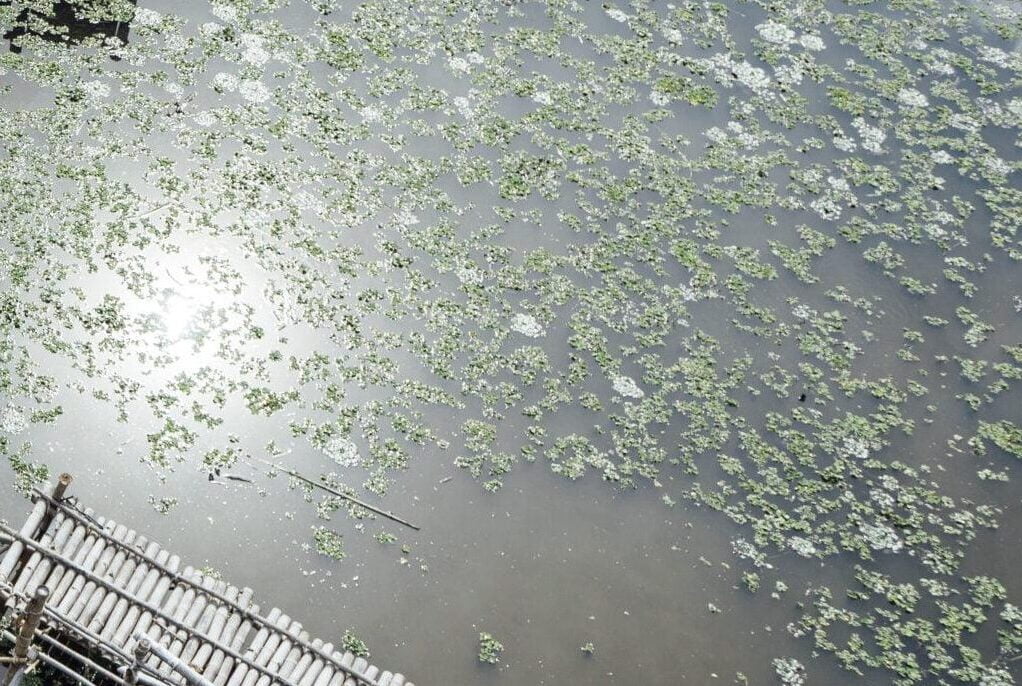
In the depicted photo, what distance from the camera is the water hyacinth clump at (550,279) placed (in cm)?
688

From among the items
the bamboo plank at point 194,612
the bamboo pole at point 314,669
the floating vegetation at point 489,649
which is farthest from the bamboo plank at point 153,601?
the floating vegetation at point 489,649

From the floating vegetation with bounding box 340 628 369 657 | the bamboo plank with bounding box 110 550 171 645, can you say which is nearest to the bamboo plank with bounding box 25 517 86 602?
the bamboo plank with bounding box 110 550 171 645

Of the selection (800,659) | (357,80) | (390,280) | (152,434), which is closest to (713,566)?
(800,659)

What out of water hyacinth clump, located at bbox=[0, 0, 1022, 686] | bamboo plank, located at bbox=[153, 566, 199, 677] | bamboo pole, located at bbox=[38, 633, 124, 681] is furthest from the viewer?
water hyacinth clump, located at bbox=[0, 0, 1022, 686]

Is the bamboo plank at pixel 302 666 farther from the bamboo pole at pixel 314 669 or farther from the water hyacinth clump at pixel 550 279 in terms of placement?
the water hyacinth clump at pixel 550 279

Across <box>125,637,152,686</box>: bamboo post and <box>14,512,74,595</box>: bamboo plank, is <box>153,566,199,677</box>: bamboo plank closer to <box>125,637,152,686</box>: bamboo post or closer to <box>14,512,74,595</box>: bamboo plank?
<box>125,637,152,686</box>: bamboo post

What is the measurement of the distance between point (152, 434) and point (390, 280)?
215 cm

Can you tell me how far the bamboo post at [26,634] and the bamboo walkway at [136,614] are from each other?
0.20m

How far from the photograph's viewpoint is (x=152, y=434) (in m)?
6.73

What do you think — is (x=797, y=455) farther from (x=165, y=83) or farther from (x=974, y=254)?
(x=165, y=83)

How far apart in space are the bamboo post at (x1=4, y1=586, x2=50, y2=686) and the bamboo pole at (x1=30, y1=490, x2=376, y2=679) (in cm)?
63

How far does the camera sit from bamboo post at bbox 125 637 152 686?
201 inches

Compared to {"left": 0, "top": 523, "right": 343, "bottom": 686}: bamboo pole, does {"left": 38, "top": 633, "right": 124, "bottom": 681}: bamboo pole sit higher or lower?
lower

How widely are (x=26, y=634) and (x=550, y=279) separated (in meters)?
4.59
